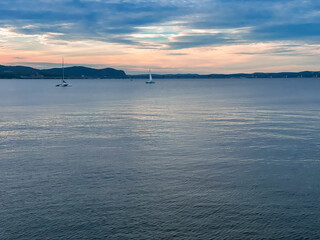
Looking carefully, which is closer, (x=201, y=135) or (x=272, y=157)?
(x=272, y=157)

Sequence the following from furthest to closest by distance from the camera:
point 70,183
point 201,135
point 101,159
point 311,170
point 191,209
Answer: point 201,135 < point 101,159 < point 311,170 < point 70,183 < point 191,209

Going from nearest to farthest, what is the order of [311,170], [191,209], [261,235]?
[261,235] → [191,209] → [311,170]

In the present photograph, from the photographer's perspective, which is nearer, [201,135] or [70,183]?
[70,183]

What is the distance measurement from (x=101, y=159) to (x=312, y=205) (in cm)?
1764

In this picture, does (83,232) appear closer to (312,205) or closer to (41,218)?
(41,218)

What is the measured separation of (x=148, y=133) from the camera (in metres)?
44.9

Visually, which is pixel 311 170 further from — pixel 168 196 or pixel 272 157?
pixel 168 196

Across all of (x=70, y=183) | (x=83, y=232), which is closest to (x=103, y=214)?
(x=83, y=232)

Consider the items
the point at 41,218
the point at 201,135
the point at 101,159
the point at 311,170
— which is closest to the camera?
the point at 41,218

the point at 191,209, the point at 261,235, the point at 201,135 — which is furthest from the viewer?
the point at 201,135

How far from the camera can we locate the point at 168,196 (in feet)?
74.3

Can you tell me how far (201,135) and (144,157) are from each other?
12564 mm

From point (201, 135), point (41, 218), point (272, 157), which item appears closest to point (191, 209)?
point (41, 218)

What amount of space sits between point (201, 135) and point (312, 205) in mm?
22722
